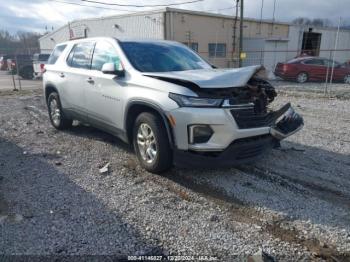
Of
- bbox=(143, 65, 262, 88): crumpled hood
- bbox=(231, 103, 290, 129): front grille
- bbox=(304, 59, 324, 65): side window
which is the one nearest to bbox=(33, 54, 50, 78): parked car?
bbox=(304, 59, 324, 65): side window

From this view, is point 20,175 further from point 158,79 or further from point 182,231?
point 182,231

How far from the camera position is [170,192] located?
3791mm

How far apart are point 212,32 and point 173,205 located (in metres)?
22.3

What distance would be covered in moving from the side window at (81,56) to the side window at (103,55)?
182 mm

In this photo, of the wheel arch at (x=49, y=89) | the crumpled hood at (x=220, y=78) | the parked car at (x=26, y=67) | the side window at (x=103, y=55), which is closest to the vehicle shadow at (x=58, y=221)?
the crumpled hood at (x=220, y=78)

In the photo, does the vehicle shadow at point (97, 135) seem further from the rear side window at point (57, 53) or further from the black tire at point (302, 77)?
the black tire at point (302, 77)

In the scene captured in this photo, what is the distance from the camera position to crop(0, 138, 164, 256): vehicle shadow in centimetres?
273

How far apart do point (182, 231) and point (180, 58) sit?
2.94 metres

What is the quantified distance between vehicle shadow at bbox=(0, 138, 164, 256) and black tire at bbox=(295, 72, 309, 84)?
1624cm

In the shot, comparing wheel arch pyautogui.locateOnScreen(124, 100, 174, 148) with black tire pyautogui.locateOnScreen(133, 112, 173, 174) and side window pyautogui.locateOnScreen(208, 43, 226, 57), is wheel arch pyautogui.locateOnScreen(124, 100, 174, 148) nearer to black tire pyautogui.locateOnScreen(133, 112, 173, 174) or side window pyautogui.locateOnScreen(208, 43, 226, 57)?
black tire pyautogui.locateOnScreen(133, 112, 173, 174)

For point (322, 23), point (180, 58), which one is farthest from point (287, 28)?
point (180, 58)

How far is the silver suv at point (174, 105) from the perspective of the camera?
11.7 feet

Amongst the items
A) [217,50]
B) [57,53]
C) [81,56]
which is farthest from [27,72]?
[81,56]

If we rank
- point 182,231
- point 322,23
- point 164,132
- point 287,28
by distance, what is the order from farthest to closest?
point 322,23 < point 287,28 < point 164,132 < point 182,231
